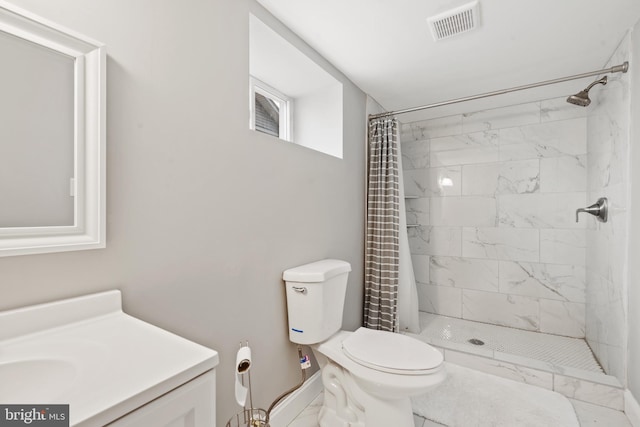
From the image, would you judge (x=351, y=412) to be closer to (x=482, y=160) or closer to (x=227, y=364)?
(x=227, y=364)

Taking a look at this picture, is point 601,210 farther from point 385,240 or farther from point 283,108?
point 283,108

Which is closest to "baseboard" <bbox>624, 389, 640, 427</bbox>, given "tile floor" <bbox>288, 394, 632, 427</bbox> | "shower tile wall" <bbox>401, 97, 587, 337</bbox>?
"tile floor" <bbox>288, 394, 632, 427</bbox>

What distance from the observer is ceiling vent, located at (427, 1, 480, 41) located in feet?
5.10

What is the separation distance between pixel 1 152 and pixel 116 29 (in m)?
0.51

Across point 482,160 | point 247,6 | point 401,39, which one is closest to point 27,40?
point 247,6

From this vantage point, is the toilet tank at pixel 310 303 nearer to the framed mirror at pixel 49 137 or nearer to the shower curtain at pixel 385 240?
the shower curtain at pixel 385 240

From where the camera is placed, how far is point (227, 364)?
1363 mm

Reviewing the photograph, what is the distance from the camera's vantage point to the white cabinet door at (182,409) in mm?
547

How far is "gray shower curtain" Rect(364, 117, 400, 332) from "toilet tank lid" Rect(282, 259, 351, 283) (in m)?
0.71

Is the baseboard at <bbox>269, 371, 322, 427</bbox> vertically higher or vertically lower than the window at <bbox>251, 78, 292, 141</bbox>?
lower

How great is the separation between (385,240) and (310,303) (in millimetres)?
1052

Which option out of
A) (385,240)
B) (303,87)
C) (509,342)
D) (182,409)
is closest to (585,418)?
(509,342)

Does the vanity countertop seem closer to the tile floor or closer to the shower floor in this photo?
the tile floor

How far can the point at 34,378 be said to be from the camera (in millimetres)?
671
